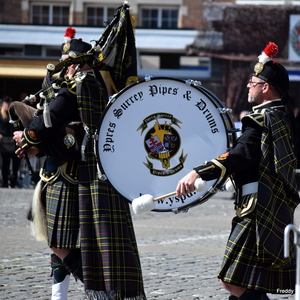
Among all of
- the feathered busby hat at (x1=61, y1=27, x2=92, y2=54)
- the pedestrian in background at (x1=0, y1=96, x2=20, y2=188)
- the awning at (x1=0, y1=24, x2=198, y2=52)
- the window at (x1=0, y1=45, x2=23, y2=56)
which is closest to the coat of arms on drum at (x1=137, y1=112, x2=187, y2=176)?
the feathered busby hat at (x1=61, y1=27, x2=92, y2=54)

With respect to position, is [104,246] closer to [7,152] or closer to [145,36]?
[7,152]

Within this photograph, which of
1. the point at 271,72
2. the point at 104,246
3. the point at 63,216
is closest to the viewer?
the point at 271,72

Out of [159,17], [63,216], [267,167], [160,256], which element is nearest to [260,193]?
[267,167]

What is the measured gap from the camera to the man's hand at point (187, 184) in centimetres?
355

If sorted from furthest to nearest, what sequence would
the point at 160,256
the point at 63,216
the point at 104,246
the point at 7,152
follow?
the point at 7,152
the point at 160,256
the point at 63,216
the point at 104,246

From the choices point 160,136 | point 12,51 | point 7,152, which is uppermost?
point 12,51

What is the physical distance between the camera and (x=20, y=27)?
20547 mm

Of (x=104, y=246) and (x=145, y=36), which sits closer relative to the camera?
(x=104, y=246)

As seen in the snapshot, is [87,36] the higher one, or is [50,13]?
[50,13]

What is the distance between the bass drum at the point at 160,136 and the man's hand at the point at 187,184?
0.22 metres

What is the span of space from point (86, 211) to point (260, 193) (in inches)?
47.2

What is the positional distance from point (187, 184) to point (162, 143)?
0.41 m

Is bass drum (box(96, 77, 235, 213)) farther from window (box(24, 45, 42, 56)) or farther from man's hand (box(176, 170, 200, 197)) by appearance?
window (box(24, 45, 42, 56))

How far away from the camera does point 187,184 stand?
355 centimetres
